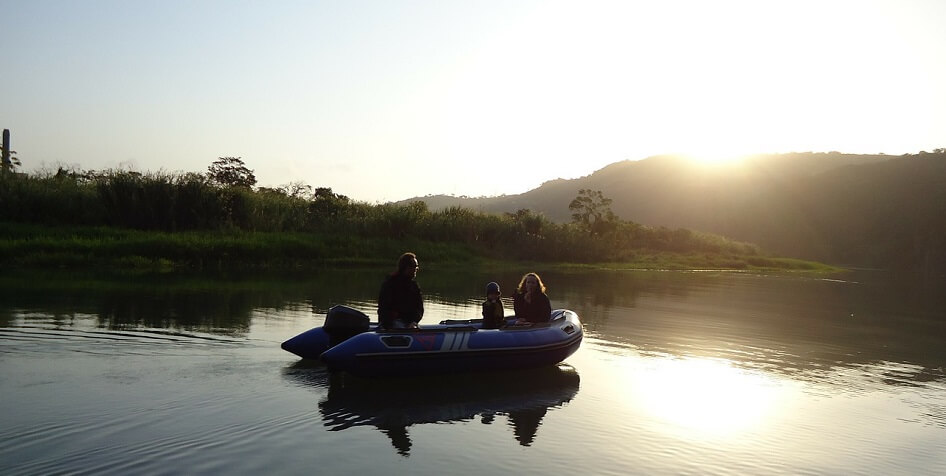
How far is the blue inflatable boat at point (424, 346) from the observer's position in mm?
8977

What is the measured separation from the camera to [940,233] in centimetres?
8062

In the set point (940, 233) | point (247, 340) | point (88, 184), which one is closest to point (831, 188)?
point (940, 233)

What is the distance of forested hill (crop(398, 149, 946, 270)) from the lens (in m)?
84.0

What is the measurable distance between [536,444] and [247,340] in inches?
219

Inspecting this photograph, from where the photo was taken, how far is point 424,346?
9.38m

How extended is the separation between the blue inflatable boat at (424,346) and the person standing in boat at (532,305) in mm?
413

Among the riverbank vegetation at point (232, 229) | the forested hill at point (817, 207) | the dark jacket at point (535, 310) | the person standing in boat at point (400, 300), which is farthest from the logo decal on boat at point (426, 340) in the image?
the forested hill at point (817, 207)

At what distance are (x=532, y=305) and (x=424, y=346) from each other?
8.73 ft

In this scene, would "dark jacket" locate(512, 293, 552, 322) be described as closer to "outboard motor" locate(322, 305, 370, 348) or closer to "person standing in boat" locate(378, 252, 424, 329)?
"person standing in boat" locate(378, 252, 424, 329)

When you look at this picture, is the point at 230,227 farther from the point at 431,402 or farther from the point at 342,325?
the point at 431,402

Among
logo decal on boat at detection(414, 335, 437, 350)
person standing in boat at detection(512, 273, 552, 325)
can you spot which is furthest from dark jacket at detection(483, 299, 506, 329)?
logo decal on boat at detection(414, 335, 437, 350)

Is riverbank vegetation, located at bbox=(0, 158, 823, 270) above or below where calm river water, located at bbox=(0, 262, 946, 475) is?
above

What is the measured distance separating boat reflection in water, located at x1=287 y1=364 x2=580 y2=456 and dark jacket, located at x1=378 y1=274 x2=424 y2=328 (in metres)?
0.81

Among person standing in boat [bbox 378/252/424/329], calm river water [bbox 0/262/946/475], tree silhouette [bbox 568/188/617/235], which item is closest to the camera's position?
calm river water [bbox 0/262/946/475]
